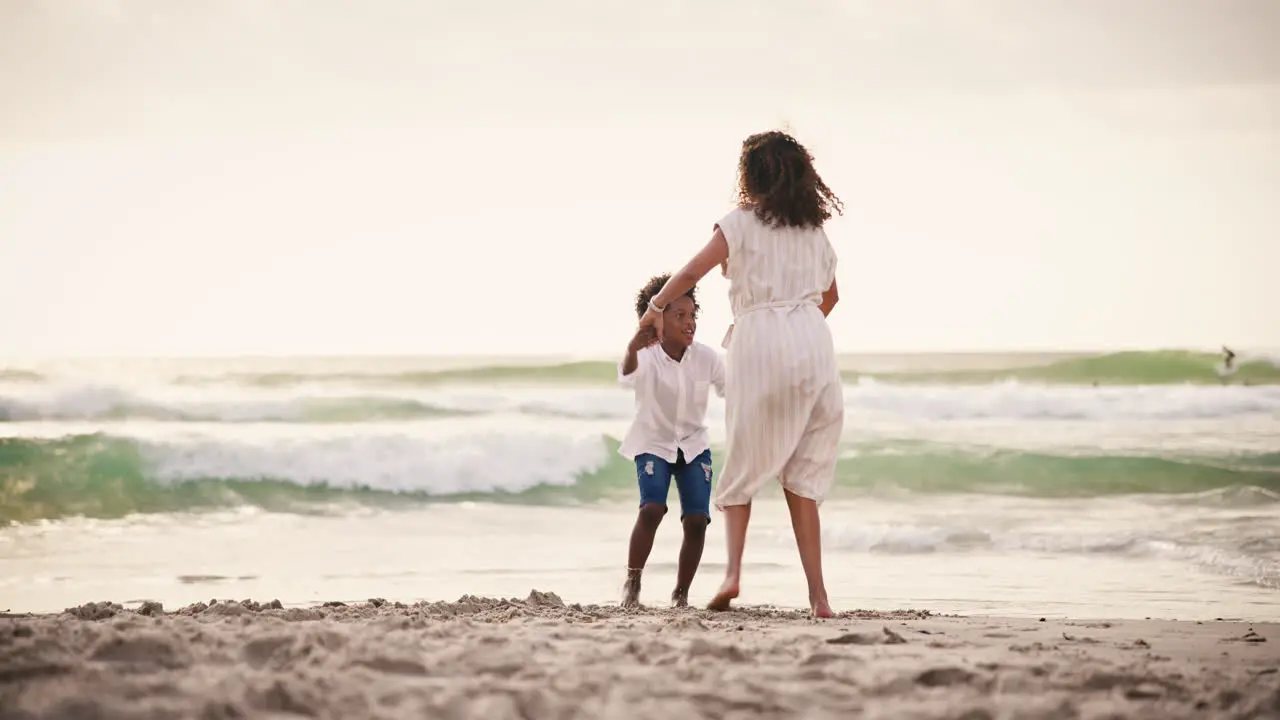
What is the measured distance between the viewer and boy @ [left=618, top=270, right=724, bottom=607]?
526 cm

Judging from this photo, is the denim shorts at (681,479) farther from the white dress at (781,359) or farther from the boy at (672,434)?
the white dress at (781,359)

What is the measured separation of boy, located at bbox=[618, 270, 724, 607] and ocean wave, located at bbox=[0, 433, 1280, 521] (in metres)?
6.30

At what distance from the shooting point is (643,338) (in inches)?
199

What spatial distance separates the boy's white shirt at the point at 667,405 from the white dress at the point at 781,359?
0.76m

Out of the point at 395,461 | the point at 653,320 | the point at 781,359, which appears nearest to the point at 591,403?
the point at 395,461

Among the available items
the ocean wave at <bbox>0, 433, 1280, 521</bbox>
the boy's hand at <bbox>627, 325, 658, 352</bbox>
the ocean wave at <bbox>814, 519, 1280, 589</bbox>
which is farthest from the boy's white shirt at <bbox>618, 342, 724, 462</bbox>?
the ocean wave at <bbox>0, 433, 1280, 521</bbox>

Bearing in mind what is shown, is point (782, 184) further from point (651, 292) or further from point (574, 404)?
point (574, 404)

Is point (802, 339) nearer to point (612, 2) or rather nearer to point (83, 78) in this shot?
point (612, 2)

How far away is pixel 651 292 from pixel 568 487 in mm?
6998

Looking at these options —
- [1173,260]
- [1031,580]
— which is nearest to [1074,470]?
[1031,580]

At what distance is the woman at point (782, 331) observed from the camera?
4.41m

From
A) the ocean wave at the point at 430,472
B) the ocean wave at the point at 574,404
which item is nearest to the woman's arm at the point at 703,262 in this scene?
the ocean wave at the point at 430,472

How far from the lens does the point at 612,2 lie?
A: 13586mm

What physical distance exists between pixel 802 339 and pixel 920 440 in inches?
420
